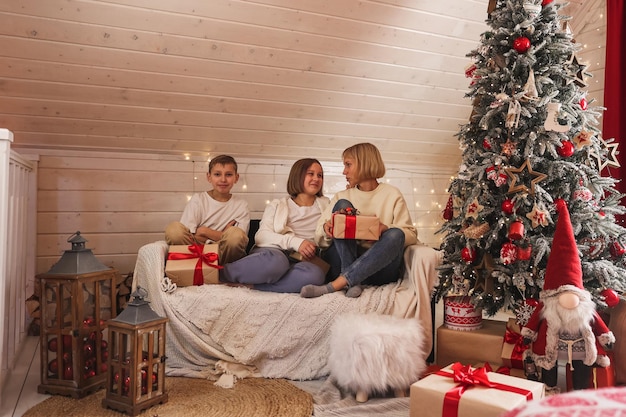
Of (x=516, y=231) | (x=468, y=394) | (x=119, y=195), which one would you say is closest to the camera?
(x=468, y=394)

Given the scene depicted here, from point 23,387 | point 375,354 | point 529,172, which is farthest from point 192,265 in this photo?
point 529,172

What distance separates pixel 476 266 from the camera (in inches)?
95.2

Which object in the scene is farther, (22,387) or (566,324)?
(22,387)

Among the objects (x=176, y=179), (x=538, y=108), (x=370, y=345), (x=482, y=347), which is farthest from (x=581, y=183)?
(x=176, y=179)

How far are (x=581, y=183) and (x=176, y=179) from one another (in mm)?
2309

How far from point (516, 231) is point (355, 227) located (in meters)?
0.67

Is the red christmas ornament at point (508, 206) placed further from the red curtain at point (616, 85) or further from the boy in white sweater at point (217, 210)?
the boy in white sweater at point (217, 210)

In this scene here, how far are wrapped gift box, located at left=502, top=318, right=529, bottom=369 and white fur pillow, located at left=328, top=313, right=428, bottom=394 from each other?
1.13 ft

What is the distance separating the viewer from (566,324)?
1.86m

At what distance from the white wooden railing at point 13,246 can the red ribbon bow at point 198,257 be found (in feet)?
2.17

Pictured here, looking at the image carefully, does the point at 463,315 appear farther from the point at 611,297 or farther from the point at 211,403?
the point at 211,403

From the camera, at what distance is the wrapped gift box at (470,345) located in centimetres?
225

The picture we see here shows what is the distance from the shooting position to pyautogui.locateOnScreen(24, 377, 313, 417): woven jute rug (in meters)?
1.93

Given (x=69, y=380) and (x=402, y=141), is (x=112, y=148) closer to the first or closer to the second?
(x=69, y=380)
